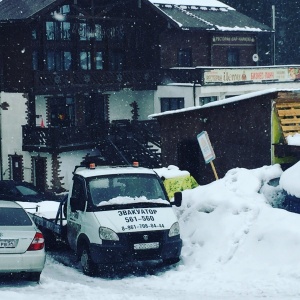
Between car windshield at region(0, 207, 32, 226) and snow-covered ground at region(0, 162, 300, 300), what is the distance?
1010 mm

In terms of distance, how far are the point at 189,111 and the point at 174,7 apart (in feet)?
77.1

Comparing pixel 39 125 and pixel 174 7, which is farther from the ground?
pixel 174 7

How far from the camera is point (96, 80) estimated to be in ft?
127

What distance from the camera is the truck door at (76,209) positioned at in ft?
47.5

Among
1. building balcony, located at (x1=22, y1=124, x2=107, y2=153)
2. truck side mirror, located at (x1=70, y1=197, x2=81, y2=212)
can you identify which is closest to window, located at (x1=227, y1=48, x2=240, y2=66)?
building balcony, located at (x1=22, y1=124, x2=107, y2=153)

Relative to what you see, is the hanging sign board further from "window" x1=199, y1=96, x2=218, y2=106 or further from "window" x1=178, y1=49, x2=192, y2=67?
"window" x1=178, y1=49, x2=192, y2=67

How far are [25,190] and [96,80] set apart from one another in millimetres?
13240

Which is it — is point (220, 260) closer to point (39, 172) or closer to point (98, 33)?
point (39, 172)

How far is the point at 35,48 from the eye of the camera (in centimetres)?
3762

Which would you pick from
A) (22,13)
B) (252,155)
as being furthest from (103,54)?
(252,155)

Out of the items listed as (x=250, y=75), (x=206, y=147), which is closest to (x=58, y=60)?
(x=250, y=75)

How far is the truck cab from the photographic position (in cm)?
1355

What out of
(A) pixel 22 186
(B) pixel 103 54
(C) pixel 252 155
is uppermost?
(B) pixel 103 54

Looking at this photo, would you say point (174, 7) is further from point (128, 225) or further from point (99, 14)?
point (128, 225)
